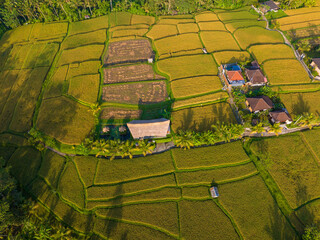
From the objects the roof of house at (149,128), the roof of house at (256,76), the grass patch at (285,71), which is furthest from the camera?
the grass patch at (285,71)

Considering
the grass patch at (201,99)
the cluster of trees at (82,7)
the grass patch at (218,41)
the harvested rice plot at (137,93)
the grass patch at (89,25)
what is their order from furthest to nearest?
the grass patch at (89,25)
the cluster of trees at (82,7)
the grass patch at (218,41)
the harvested rice plot at (137,93)
the grass patch at (201,99)

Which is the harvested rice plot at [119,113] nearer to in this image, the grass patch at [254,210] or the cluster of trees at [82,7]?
the grass patch at [254,210]

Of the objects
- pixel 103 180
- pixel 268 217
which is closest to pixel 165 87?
pixel 103 180

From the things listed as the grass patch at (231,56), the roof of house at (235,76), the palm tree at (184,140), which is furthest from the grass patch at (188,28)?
the palm tree at (184,140)

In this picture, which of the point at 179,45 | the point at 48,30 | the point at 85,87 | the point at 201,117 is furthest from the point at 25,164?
the point at 48,30

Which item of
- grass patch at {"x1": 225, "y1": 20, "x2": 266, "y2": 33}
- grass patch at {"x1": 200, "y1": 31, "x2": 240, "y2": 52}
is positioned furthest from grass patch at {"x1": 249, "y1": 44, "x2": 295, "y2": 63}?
grass patch at {"x1": 225, "y1": 20, "x2": 266, "y2": 33}

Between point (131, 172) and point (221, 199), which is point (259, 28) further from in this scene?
point (131, 172)

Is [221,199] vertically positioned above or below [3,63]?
below

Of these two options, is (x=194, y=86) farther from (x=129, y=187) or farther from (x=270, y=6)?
(x=270, y=6)
